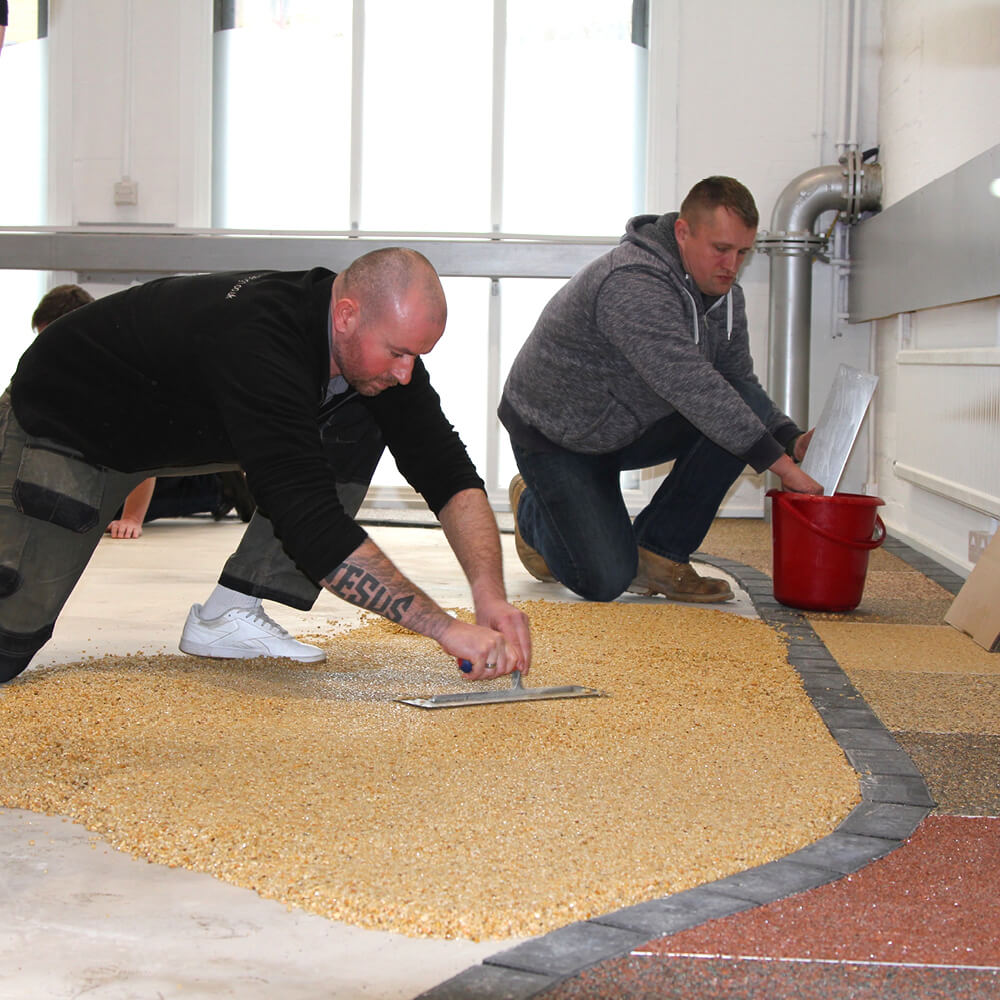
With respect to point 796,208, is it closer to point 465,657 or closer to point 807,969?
point 465,657

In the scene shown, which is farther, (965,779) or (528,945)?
(965,779)

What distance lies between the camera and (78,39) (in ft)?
19.2

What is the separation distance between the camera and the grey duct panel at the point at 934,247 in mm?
3447

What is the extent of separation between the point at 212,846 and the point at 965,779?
1.11 metres

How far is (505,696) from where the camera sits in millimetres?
2174

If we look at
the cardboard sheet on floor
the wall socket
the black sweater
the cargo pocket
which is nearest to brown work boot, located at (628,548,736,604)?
the cardboard sheet on floor

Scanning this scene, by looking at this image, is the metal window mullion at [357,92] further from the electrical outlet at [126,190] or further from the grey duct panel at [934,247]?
the grey duct panel at [934,247]

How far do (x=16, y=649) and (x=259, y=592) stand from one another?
48 cm

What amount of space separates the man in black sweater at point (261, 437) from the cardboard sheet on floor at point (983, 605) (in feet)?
4.28

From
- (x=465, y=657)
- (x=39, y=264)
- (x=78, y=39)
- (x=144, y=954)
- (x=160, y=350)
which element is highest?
(x=78, y=39)

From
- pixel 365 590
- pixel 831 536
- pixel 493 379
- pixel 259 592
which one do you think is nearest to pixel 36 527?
pixel 259 592

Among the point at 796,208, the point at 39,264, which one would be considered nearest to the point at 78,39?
the point at 39,264

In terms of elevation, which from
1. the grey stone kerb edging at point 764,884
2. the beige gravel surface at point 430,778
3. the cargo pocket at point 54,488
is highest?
the cargo pocket at point 54,488

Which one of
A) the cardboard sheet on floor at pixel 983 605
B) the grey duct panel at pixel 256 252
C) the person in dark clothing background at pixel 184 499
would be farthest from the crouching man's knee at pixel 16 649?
the grey duct panel at pixel 256 252
